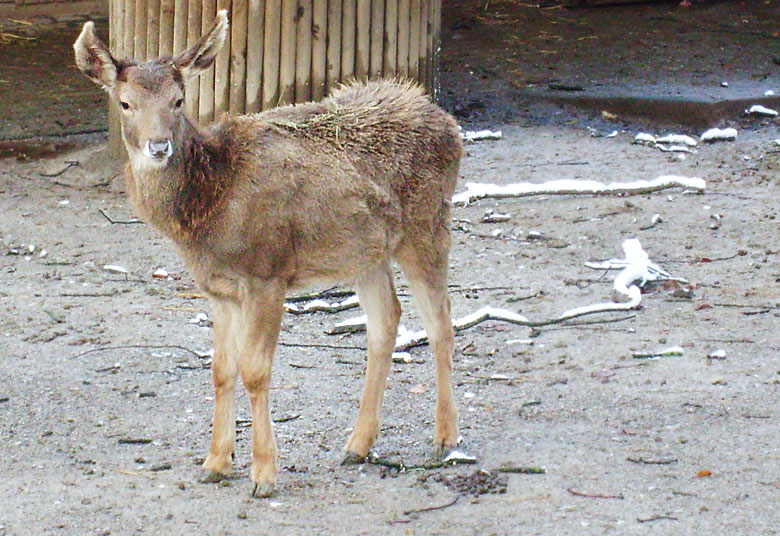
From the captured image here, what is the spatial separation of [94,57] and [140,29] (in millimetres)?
4799

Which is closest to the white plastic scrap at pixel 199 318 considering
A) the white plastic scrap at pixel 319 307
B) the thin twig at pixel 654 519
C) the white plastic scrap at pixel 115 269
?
the white plastic scrap at pixel 319 307

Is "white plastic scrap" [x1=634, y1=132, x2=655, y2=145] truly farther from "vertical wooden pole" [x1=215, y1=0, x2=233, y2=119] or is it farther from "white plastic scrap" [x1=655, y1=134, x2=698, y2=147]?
"vertical wooden pole" [x1=215, y1=0, x2=233, y2=119]

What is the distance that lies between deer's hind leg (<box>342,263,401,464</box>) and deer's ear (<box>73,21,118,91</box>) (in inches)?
63.7

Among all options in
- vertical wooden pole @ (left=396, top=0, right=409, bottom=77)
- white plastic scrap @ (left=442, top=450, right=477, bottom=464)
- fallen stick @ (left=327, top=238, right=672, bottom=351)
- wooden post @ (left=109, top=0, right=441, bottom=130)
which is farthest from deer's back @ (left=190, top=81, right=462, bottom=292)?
vertical wooden pole @ (left=396, top=0, right=409, bottom=77)

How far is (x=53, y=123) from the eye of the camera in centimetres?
1188

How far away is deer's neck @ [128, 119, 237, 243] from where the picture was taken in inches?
217

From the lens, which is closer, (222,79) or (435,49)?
(222,79)

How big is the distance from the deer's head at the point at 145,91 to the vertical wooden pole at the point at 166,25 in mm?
4423

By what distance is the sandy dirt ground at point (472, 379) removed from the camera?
17.2 feet

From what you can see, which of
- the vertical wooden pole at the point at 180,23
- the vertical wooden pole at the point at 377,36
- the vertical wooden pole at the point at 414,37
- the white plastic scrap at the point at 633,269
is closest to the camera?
the white plastic scrap at the point at 633,269

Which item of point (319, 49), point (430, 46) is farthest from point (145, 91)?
point (430, 46)

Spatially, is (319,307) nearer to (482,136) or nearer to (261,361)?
(261,361)

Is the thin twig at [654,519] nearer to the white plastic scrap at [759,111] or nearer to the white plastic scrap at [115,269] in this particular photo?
the white plastic scrap at [115,269]

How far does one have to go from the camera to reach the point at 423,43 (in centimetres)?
1117
